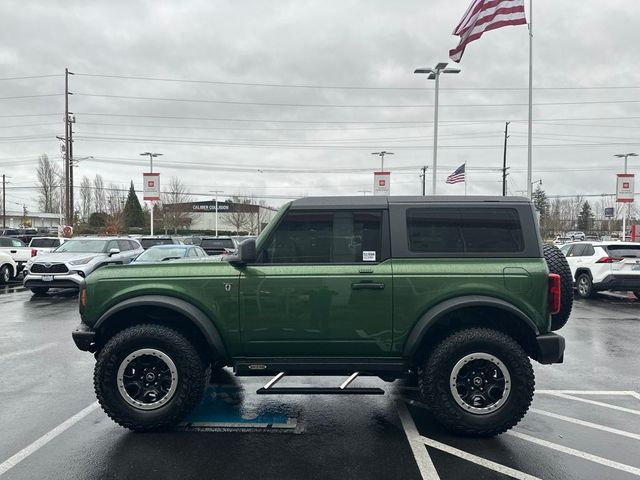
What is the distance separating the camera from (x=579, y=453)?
4.10 meters

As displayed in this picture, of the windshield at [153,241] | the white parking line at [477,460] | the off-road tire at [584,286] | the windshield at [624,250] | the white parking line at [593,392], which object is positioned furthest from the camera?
the windshield at [153,241]

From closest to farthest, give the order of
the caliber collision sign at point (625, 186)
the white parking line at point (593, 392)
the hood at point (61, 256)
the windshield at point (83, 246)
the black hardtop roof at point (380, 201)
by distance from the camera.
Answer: the black hardtop roof at point (380, 201), the white parking line at point (593, 392), the hood at point (61, 256), the windshield at point (83, 246), the caliber collision sign at point (625, 186)

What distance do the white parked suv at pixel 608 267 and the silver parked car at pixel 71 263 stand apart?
12705 millimetres

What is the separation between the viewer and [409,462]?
393 cm

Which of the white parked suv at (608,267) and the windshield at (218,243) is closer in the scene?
the white parked suv at (608,267)

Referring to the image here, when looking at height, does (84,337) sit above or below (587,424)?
above

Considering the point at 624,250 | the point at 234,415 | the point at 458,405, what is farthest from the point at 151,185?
the point at 458,405

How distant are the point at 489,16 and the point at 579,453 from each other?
13244 millimetres

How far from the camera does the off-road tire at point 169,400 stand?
4.45 meters

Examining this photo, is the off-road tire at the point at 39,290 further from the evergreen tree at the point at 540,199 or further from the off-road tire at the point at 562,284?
the evergreen tree at the point at 540,199

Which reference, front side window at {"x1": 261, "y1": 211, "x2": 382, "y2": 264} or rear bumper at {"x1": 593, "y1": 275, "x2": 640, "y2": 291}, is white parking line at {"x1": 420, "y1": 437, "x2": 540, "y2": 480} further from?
rear bumper at {"x1": 593, "y1": 275, "x2": 640, "y2": 291}

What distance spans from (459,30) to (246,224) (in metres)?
70.9

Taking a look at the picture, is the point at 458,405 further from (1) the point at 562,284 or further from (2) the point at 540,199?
(2) the point at 540,199

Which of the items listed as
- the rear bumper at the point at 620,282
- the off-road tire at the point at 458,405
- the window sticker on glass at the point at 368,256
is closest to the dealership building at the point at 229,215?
the rear bumper at the point at 620,282
